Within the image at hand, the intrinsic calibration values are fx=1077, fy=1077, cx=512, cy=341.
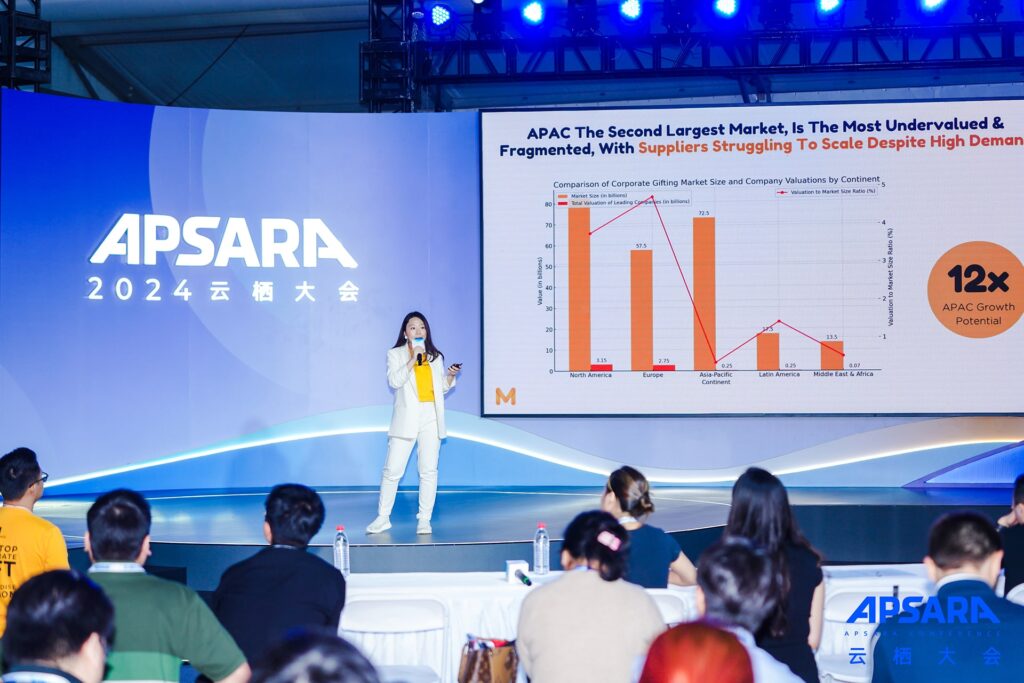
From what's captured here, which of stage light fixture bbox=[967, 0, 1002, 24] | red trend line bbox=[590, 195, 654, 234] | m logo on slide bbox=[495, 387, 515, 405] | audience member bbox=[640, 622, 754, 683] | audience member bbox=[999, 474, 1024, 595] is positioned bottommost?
audience member bbox=[999, 474, 1024, 595]

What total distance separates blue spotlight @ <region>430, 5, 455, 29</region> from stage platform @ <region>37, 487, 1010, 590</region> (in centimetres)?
329

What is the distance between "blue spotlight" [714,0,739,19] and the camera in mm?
7309

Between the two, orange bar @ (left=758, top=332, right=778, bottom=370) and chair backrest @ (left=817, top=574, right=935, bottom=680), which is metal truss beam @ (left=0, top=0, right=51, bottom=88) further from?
chair backrest @ (left=817, top=574, right=935, bottom=680)

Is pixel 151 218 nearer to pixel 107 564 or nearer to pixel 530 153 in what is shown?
pixel 530 153

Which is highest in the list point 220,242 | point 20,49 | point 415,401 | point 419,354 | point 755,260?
point 20,49

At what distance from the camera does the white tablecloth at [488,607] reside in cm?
355

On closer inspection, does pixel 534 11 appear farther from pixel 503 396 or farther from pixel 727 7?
pixel 503 396

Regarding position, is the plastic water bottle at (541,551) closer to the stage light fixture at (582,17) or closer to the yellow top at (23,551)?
the yellow top at (23,551)

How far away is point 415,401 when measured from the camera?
5641mm

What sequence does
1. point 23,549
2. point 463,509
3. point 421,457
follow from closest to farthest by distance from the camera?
1. point 23,549
2. point 421,457
3. point 463,509

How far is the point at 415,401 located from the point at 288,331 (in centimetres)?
220

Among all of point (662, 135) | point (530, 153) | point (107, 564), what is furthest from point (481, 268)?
point (107, 564)

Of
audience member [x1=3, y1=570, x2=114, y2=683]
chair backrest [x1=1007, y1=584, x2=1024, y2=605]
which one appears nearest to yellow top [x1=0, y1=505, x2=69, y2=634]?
audience member [x1=3, y1=570, x2=114, y2=683]

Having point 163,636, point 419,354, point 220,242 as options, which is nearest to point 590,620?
point 163,636
